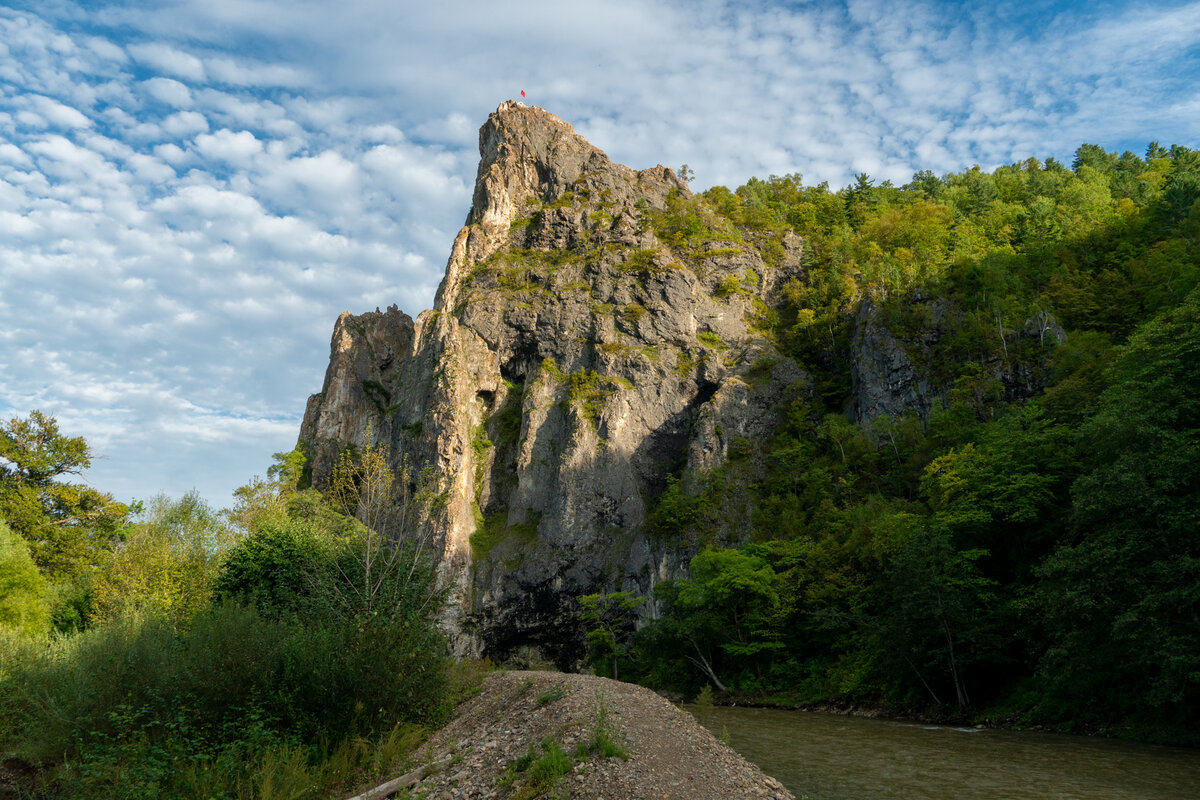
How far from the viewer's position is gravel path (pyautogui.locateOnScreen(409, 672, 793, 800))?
10273mm

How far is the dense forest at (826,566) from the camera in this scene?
13508 mm

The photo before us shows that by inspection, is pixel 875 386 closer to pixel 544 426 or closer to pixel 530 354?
pixel 544 426

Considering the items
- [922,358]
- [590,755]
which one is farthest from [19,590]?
[922,358]

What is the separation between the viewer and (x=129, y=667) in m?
13.7

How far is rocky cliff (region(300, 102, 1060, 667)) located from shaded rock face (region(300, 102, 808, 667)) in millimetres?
204

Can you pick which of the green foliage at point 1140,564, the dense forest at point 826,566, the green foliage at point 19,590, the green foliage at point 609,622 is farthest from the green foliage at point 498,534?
the green foliage at point 1140,564

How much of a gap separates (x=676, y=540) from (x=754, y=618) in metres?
15.7

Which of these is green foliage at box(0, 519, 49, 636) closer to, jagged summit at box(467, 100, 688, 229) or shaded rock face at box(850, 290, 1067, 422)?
shaded rock face at box(850, 290, 1067, 422)

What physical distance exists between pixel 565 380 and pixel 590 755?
5611cm

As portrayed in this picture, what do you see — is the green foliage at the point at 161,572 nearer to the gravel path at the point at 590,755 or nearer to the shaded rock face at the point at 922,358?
the gravel path at the point at 590,755

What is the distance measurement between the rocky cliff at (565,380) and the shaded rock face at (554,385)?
0.67 feet

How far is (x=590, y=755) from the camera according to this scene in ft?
37.7

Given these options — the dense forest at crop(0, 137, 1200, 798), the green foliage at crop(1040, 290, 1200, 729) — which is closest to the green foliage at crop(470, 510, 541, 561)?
the dense forest at crop(0, 137, 1200, 798)

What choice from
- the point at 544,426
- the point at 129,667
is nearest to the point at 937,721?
the point at 129,667
